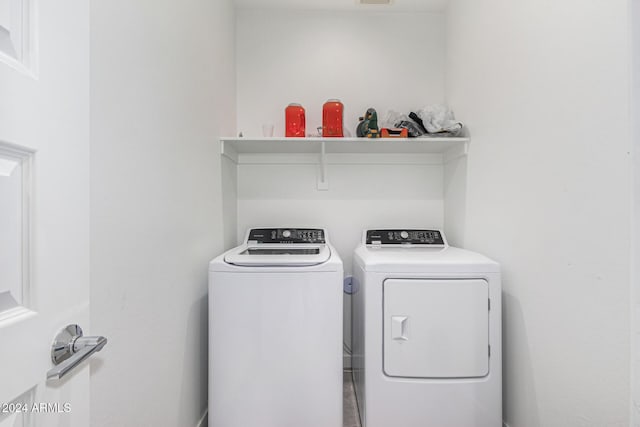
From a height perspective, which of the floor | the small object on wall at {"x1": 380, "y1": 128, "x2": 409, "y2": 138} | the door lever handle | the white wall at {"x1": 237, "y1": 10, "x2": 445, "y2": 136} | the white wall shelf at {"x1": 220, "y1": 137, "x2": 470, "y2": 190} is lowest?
the floor

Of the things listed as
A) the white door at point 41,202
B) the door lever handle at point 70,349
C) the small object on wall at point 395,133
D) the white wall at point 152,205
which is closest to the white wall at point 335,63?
the small object on wall at point 395,133

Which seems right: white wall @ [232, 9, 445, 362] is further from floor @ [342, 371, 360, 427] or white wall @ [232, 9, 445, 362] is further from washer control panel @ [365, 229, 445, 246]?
floor @ [342, 371, 360, 427]

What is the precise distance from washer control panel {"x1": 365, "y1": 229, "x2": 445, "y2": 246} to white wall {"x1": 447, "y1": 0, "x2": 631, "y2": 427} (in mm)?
386

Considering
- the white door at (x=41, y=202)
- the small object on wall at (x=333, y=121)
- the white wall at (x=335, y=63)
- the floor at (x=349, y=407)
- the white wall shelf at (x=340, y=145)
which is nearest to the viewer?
the white door at (x=41, y=202)

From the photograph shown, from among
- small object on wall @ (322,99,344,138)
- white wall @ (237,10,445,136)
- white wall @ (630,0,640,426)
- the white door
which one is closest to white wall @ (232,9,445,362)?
white wall @ (237,10,445,136)

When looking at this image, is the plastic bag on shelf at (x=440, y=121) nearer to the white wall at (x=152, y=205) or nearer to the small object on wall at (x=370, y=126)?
the small object on wall at (x=370, y=126)

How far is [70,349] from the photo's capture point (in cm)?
57

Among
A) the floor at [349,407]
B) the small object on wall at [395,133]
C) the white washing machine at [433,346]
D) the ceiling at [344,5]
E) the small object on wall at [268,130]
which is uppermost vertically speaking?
the ceiling at [344,5]

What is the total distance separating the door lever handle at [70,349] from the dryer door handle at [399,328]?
117 cm

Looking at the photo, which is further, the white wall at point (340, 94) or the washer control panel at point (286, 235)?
the white wall at point (340, 94)

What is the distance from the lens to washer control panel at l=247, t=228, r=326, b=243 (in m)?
2.13

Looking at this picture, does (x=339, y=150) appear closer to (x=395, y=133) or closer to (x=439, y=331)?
(x=395, y=133)

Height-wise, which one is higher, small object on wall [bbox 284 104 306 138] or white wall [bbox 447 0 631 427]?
small object on wall [bbox 284 104 306 138]

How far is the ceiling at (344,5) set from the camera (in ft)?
7.29
